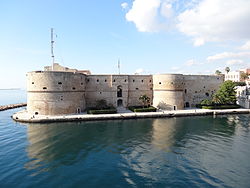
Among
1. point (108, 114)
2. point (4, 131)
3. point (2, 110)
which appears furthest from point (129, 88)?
point (2, 110)

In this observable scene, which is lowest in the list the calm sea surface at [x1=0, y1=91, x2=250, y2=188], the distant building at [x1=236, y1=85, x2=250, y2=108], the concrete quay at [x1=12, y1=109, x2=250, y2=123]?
the calm sea surface at [x1=0, y1=91, x2=250, y2=188]

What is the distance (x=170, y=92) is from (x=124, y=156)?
1026 inches

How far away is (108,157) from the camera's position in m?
14.8

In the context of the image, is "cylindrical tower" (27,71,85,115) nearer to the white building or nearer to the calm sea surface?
the calm sea surface

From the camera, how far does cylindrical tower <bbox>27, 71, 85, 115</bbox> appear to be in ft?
98.9

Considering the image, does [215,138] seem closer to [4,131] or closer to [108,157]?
[108,157]

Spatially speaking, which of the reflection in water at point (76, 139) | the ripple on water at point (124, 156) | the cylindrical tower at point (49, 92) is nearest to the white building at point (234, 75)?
the ripple on water at point (124, 156)

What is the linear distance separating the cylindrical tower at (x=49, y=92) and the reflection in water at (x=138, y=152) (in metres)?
5.83

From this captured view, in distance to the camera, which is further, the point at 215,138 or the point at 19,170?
the point at 215,138

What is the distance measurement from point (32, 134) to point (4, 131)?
5.24 m

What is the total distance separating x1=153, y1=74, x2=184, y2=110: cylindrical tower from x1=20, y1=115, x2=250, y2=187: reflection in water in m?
12.2

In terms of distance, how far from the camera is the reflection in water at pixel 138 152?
1163 cm

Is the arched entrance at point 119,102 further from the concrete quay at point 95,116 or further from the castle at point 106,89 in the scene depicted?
the concrete quay at point 95,116

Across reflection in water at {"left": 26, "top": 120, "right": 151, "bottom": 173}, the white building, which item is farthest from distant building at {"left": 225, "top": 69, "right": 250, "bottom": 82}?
reflection in water at {"left": 26, "top": 120, "right": 151, "bottom": 173}
